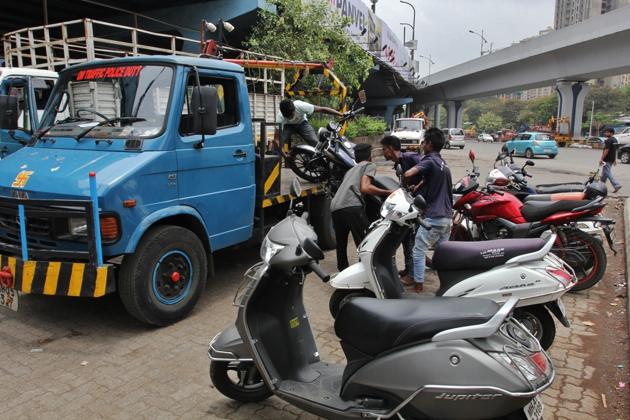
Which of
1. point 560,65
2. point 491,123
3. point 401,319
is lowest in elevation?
point 401,319

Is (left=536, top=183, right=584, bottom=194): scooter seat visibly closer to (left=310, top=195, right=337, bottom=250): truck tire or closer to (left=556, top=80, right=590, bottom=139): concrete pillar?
(left=310, top=195, right=337, bottom=250): truck tire

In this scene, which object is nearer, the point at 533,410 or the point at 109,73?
the point at 533,410

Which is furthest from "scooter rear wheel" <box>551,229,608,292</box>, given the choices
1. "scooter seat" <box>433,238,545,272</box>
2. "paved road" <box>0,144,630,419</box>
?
"scooter seat" <box>433,238,545,272</box>

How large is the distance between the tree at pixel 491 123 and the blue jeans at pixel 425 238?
114 meters

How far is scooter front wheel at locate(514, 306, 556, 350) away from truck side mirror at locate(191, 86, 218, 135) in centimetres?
312

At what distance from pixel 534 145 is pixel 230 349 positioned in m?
28.1

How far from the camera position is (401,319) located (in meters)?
2.49

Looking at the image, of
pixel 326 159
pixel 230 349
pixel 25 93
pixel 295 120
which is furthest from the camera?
pixel 25 93

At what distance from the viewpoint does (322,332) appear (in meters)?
4.50

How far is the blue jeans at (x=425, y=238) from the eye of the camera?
5152mm

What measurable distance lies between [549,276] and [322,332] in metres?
2.00

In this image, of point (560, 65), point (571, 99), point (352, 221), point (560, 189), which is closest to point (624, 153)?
point (560, 65)

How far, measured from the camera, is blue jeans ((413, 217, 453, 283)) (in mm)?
5152

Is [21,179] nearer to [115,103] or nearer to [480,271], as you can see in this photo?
[115,103]
